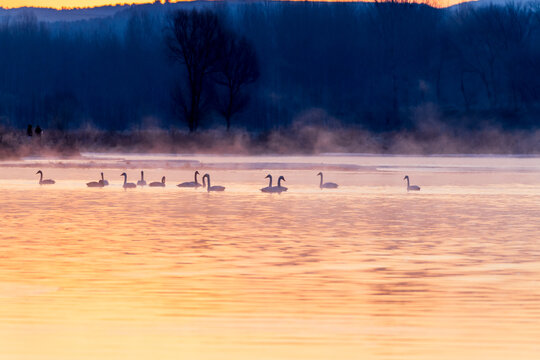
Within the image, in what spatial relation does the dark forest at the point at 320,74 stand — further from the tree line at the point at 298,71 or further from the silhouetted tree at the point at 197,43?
the silhouetted tree at the point at 197,43

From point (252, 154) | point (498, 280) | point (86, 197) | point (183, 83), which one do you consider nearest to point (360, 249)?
point (498, 280)

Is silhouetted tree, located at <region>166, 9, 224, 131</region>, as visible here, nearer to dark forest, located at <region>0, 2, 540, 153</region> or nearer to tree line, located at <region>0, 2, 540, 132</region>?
tree line, located at <region>0, 2, 540, 132</region>

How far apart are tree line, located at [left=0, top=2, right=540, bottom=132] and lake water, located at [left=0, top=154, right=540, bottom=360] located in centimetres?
5054

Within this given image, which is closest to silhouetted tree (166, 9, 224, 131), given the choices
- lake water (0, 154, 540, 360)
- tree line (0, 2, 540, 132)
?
tree line (0, 2, 540, 132)

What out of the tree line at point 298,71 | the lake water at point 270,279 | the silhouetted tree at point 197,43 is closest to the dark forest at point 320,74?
the tree line at point 298,71

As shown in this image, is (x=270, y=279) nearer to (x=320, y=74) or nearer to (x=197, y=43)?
(x=197, y=43)

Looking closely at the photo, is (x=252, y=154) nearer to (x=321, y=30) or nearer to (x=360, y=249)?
(x=360, y=249)

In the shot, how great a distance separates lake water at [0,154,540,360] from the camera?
8.36 metres

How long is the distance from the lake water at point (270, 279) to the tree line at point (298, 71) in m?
50.5

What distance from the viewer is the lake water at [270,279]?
836 centimetres

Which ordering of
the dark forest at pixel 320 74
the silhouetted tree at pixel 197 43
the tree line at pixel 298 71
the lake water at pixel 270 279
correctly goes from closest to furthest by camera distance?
the lake water at pixel 270 279 < the silhouetted tree at pixel 197 43 < the tree line at pixel 298 71 < the dark forest at pixel 320 74

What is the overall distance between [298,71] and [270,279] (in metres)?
115

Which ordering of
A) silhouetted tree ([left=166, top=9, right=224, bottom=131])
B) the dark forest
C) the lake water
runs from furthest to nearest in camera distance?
1. the dark forest
2. silhouetted tree ([left=166, top=9, right=224, bottom=131])
3. the lake water

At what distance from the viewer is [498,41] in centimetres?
10112
